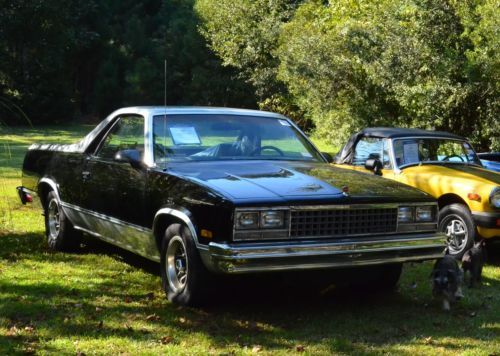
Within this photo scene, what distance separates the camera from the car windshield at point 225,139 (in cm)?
615

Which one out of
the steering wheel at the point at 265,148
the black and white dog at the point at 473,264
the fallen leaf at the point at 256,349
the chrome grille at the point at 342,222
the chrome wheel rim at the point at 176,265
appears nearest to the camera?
the fallen leaf at the point at 256,349

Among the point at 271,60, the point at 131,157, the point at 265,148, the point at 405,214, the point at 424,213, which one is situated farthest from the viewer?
the point at 271,60

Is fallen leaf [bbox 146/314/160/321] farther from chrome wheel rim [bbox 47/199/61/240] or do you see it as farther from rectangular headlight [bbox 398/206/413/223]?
chrome wheel rim [bbox 47/199/61/240]

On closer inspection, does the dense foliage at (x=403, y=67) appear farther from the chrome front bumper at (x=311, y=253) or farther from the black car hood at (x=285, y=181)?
the chrome front bumper at (x=311, y=253)

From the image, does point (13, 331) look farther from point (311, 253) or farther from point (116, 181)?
point (311, 253)

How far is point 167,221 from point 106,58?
138ft

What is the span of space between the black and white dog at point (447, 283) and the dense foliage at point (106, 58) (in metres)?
29.8

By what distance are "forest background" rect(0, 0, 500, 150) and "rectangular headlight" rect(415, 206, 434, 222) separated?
12.1 ft

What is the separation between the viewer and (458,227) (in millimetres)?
7973

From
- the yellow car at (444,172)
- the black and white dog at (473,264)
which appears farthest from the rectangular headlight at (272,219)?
the yellow car at (444,172)

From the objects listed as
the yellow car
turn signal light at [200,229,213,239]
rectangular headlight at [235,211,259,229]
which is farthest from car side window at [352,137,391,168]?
turn signal light at [200,229,213,239]

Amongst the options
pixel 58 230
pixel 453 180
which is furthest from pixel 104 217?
pixel 453 180

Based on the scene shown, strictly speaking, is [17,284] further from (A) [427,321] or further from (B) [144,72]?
(B) [144,72]

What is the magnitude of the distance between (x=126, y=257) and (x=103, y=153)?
123cm
